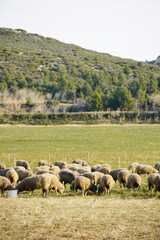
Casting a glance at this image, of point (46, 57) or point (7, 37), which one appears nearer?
point (46, 57)

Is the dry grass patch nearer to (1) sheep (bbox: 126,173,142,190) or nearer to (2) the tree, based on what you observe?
(1) sheep (bbox: 126,173,142,190)

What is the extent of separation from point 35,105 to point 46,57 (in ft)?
167

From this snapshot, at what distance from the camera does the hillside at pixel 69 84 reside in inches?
3967

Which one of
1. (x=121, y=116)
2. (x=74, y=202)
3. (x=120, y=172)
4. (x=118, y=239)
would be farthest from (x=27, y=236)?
(x=121, y=116)

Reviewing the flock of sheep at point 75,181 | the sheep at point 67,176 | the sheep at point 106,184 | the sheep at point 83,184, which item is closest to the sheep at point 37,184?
the flock of sheep at point 75,181

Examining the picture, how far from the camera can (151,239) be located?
951 cm

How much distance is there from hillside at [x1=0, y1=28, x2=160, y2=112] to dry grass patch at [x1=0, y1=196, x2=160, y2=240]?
85.4 meters

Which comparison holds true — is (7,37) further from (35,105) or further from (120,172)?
(120,172)

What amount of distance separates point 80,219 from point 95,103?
88615 millimetres

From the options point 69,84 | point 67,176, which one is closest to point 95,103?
point 69,84

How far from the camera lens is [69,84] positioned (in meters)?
115

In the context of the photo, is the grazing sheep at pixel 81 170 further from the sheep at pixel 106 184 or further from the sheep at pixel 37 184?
the sheep at pixel 37 184

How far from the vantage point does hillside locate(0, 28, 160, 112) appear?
10075 cm

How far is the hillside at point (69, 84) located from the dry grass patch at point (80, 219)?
85387 millimetres
